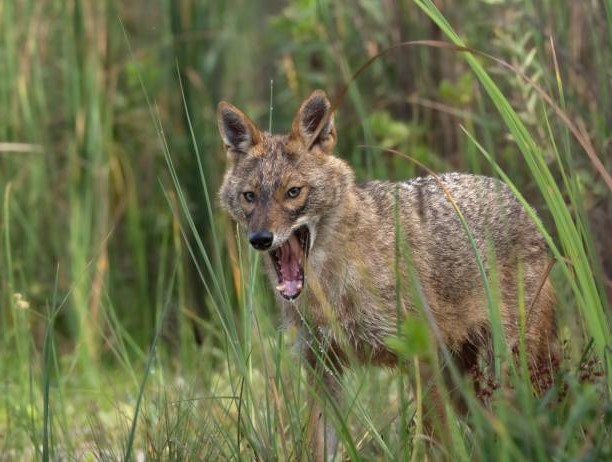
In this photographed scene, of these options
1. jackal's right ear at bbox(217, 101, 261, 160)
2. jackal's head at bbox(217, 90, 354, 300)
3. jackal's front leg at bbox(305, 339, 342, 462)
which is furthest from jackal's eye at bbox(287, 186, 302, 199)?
jackal's front leg at bbox(305, 339, 342, 462)

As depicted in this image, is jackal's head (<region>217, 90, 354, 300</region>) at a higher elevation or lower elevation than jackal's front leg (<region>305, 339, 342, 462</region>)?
higher

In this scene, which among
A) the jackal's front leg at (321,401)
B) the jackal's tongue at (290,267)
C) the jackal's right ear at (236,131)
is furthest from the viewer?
the jackal's right ear at (236,131)

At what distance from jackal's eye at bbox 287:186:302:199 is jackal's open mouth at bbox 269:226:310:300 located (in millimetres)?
145

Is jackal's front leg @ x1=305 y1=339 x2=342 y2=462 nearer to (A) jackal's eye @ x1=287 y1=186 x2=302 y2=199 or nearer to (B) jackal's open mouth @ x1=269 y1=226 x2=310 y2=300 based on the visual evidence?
(B) jackal's open mouth @ x1=269 y1=226 x2=310 y2=300

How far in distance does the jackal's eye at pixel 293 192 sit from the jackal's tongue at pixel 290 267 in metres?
0.17

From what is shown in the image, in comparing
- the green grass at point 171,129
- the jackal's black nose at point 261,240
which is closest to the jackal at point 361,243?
the jackal's black nose at point 261,240

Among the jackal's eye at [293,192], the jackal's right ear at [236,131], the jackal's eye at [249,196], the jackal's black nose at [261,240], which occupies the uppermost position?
the jackal's right ear at [236,131]

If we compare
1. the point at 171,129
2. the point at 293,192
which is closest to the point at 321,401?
the point at 293,192

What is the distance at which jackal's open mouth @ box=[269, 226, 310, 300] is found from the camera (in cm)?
Answer: 467

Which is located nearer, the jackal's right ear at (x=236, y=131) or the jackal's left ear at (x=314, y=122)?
the jackal's left ear at (x=314, y=122)

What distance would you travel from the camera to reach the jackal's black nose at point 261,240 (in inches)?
179

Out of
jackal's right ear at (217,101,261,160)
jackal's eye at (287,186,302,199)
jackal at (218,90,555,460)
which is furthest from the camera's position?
jackal's right ear at (217,101,261,160)

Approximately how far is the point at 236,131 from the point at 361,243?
767 millimetres

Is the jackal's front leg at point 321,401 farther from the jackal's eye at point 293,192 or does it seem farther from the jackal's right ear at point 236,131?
the jackal's right ear at point 236,131
